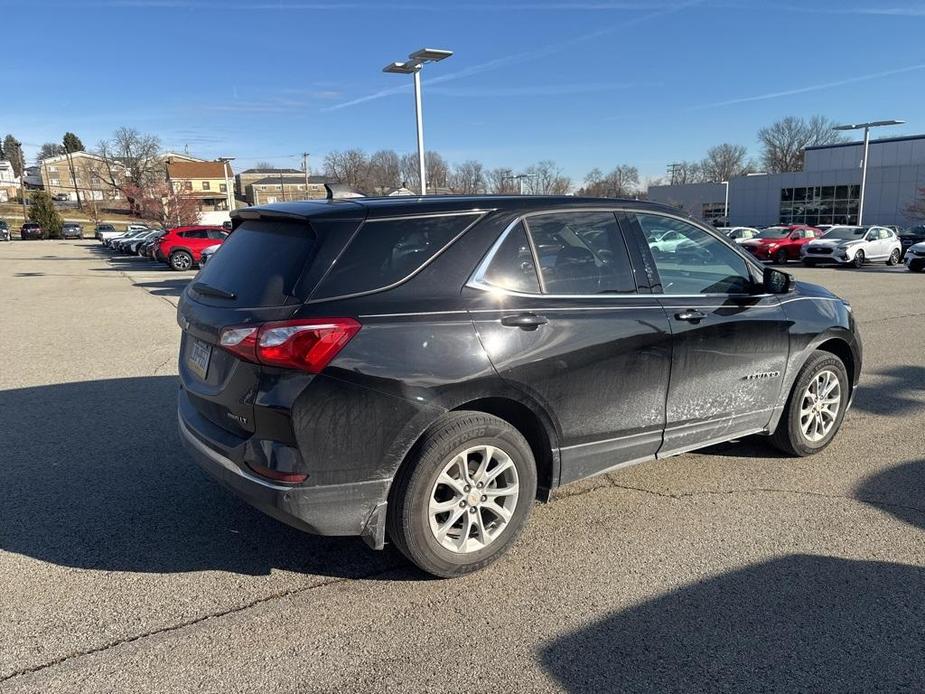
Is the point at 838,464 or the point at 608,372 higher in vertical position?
the point at 608,372

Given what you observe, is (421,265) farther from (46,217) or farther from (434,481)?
(46,217)

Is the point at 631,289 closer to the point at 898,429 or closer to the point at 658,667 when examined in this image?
the point at 658,667

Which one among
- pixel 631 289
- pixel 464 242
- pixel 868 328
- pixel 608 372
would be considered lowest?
pixel 868 328

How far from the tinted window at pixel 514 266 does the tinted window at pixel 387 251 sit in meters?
0.23

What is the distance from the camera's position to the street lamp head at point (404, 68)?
17016 mm

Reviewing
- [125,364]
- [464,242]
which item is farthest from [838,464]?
[125,364]

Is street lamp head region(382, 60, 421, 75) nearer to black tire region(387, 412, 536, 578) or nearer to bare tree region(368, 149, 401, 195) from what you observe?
black tire region(387, 412, 536, 578)

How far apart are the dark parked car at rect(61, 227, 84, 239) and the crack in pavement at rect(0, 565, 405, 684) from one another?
73.0m

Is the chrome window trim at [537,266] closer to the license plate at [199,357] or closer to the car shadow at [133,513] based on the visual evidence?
the license plate at [199,357]

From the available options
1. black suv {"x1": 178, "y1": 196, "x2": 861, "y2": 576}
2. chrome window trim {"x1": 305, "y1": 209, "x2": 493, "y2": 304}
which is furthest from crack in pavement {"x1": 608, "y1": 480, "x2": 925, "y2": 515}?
chrome window trim {"x1": 305, "y1": 209, "x2": 493, "y2": 304}

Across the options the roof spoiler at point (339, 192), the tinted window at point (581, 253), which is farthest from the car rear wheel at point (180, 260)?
the tinted window at point (581, 253)

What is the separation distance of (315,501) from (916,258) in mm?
24702

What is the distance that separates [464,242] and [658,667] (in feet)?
6.59

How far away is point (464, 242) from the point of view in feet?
10.5
